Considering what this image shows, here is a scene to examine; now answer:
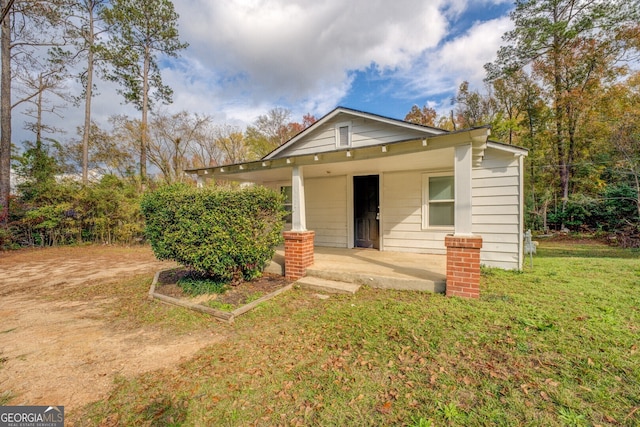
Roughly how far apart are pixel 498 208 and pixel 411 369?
14.1ft

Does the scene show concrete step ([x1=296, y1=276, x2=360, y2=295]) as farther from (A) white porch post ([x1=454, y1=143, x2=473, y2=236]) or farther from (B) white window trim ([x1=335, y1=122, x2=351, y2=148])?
(B) white window trim ([x1=335, y1=122, x2=351, y2=148])

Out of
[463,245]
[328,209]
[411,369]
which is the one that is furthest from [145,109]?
[411,369]

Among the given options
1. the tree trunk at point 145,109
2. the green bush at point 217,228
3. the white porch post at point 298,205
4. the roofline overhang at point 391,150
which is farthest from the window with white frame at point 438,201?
the tree trunk at point 145,109

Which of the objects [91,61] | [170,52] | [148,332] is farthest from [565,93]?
[91,61]

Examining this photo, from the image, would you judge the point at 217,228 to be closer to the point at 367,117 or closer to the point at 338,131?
the point at 338,131

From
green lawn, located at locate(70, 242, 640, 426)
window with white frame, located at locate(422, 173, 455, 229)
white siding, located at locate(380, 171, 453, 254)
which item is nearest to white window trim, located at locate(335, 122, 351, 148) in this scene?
white siding, located at locate(380, 171, 453, 254)

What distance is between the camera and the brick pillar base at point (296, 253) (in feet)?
15.3

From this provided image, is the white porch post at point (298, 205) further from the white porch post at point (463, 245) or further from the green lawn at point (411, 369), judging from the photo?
the white porch post at point (463, 245)

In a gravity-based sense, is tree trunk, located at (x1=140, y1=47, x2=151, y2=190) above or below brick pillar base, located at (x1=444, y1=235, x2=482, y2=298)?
above

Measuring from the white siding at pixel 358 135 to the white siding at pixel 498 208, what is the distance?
1.55m

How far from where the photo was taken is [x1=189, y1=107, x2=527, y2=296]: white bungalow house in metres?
3.78

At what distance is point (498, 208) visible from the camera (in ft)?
16.6

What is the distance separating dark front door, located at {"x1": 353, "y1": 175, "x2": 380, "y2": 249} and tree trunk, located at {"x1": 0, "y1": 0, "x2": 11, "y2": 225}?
41.9 feet

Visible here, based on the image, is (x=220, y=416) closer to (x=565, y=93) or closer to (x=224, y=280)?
(x=224, y=280)
